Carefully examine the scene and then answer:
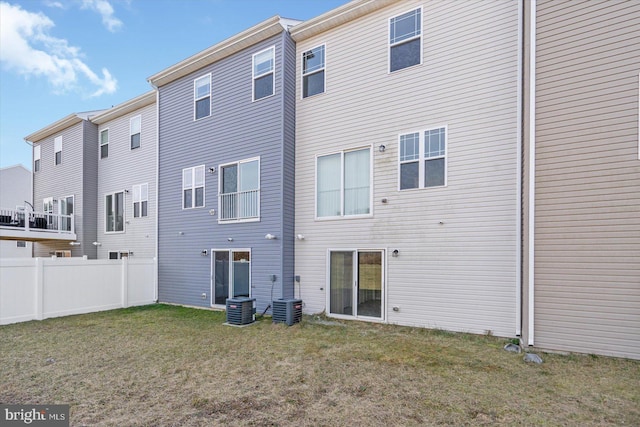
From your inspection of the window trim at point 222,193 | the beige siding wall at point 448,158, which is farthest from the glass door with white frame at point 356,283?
the window trim at point 222,193

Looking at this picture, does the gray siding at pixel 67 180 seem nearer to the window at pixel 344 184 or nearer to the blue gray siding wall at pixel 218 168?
the blue gray siding wall at pixel 218 168

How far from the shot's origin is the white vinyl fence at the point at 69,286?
8305 mm

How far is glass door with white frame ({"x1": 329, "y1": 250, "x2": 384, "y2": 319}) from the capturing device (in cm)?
772

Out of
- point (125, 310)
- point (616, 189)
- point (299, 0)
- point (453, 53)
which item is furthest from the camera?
point (299, 0)

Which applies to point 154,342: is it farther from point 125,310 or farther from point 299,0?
point 299,0

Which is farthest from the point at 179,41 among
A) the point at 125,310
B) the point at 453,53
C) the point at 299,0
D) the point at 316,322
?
the point at 316,322

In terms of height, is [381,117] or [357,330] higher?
[381,117]

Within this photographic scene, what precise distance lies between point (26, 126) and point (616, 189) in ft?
79.1

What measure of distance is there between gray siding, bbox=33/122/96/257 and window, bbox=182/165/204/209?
6517mm

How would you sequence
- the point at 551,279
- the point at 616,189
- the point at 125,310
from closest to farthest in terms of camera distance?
the point at 616,189, the point at 551,279, the point at 125,310

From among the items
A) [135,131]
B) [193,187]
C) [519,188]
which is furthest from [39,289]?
[519,188]

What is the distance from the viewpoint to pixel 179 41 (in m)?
14.7

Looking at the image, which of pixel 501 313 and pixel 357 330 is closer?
pixel 501 313

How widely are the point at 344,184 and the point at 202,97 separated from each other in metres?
5.80
